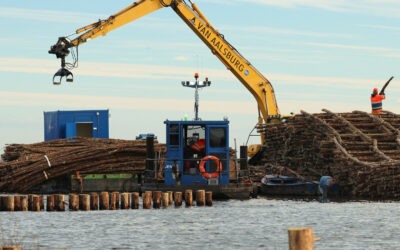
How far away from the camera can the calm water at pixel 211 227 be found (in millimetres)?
28875

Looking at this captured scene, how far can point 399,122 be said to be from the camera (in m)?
53.4

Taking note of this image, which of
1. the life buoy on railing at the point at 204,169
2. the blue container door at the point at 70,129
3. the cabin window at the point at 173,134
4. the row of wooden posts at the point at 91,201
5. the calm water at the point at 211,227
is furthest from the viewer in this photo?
the blue container door at the point at 70,129

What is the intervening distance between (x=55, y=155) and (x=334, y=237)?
82.9ft

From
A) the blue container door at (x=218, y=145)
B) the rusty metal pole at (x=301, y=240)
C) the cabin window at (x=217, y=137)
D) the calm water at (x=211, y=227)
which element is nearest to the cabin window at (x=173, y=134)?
the blue container door at (x=218, y=145)

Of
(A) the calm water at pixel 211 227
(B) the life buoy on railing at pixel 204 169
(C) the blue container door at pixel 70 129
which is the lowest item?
(A) the calm water at pixel 211 227

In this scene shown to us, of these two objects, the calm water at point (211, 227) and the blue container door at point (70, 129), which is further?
the blue container door at point (70, 129)

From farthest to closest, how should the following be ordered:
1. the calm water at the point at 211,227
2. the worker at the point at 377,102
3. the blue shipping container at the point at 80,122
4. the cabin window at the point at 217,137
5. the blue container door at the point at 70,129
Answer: the blue shipping container at the point at 80,122, the blue container door at the point at 70,129, the worker at the point at 377,102, the cabin window at the point at 217,137, the calm water at the point at 211,227

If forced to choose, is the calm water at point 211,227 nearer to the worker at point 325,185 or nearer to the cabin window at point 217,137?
the worker at point 325,185

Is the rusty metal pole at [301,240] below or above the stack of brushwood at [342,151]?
below

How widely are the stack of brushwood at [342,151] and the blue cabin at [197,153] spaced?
7.28 meters

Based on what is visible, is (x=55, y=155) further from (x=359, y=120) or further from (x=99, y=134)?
(x=359, y=120)

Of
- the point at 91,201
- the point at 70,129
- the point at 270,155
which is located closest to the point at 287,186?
the point at 270,155

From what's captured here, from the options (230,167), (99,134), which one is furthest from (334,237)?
(99,134)

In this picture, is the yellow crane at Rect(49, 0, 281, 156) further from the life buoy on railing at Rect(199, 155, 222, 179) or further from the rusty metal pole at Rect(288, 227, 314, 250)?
the rusty metal pole at Rect(288, 227, 314, 250)
